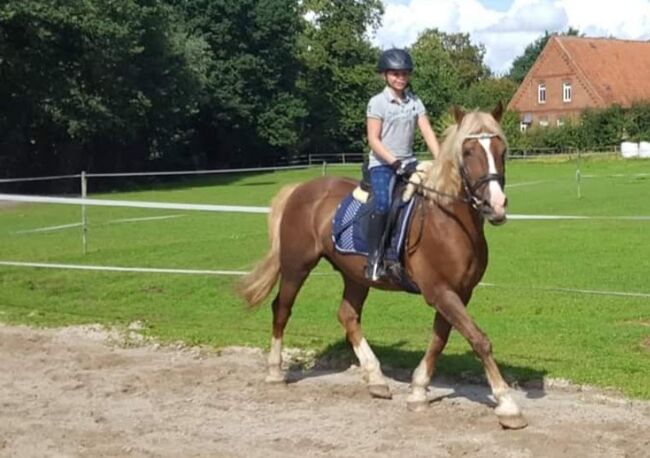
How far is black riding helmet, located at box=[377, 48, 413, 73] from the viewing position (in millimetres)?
7129

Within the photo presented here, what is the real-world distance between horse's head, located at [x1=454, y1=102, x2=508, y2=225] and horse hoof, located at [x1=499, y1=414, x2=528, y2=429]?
1.31 meters

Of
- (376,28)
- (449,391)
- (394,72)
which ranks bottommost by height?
(449,391)

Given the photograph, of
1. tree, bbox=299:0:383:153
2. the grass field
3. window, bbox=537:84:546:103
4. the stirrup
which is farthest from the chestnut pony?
window, bbox=537:84:546:103

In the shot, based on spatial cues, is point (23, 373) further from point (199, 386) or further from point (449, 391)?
point (449, 391)

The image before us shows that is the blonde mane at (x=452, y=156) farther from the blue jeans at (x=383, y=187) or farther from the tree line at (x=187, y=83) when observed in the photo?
the tree line at (x=187, y=83)

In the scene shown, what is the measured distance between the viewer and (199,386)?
791cm

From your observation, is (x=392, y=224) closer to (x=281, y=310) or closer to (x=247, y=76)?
(x=281, y=310)

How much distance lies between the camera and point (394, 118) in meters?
7.20

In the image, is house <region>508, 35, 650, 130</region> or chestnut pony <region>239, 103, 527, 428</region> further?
house <region>508, 35, 650, 130</region>

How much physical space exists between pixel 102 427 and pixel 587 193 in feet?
98.8

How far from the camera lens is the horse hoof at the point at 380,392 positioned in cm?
741

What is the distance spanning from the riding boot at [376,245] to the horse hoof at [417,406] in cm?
99

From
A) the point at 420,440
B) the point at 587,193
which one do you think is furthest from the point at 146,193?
the point at 420,440

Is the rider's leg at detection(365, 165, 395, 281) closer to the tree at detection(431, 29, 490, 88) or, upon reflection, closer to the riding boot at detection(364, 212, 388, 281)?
the riding boot at detection(364, 212, 388, 281)
